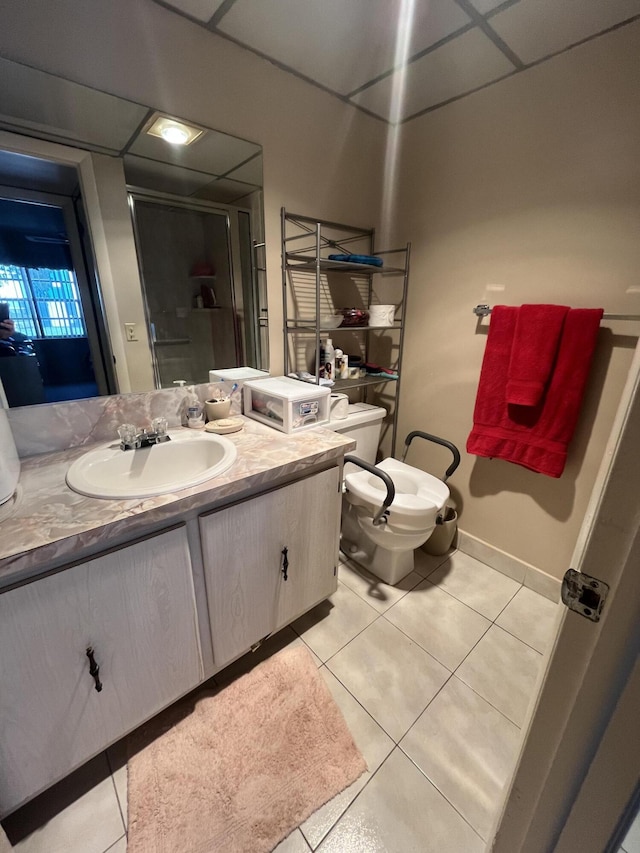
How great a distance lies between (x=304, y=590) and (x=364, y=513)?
430 mm

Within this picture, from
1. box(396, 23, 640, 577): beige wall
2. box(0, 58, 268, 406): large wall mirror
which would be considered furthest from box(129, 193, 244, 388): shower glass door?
box(396, 23, 640, 577): beige wall

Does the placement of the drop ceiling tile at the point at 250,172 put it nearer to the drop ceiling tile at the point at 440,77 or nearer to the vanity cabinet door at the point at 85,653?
the drop ceiling tile at the point at 440,77

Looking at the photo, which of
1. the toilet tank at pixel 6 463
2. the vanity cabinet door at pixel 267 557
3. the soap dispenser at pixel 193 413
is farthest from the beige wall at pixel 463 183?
the toilet tank at pixel 6 463

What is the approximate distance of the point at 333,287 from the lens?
181 cm

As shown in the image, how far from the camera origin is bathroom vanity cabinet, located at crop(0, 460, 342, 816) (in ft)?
2.46

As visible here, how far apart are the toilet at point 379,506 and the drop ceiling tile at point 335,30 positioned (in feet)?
4.58

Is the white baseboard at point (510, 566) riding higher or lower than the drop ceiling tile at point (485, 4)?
A: lower

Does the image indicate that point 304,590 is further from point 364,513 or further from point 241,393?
point 241,393

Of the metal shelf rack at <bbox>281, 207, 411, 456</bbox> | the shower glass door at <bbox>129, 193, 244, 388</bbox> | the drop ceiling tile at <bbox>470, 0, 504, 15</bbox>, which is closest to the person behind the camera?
the drop ceiling tile at <bbox>470, 0, 504, 15</bbox>

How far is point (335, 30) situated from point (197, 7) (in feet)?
1.46

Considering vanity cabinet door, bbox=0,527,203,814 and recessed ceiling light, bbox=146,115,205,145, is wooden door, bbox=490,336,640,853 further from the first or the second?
recessed ceiling light, bbox=146,115,205,145

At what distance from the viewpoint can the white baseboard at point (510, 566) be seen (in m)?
1.60

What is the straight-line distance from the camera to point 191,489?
880 mm

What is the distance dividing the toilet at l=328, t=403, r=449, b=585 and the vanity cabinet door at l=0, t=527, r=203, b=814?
811mm
